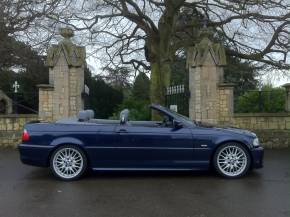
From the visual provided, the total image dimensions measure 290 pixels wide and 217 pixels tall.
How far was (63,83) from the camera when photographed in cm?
1488

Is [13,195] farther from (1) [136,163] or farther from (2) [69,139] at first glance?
(1) [136,163]

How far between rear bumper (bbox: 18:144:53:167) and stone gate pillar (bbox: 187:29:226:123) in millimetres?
6706

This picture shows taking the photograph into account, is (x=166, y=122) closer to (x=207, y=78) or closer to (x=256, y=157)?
(x=256, y=157)

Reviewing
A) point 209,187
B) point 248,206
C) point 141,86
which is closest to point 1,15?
point 141,86

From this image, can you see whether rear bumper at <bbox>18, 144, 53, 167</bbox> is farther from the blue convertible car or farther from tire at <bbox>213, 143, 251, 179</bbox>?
tire at <bbox>213, 143, 251, 179</bbox>

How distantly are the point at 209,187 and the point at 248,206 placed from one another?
4.85ft

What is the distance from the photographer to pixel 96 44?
20.5 m

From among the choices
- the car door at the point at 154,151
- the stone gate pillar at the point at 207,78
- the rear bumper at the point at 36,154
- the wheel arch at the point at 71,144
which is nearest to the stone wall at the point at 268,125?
the stone gate pillar at the point at 207,78

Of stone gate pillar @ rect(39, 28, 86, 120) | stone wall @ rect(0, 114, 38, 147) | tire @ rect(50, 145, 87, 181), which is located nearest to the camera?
tire @ rect(50, 145, 87, 181)

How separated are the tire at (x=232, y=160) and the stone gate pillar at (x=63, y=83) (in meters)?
6.75

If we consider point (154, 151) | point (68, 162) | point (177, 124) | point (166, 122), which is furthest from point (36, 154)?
point (177, 124)

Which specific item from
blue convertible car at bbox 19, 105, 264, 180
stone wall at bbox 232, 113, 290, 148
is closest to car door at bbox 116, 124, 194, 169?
blue convertible car at bbox 19, 105, 264, 180

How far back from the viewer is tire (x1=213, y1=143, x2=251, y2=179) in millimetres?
9211

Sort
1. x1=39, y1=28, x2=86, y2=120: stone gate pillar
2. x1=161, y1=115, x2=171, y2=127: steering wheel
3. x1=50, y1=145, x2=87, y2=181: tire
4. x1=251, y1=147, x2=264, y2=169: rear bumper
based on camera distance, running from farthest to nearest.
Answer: x1=39, y1=28, x2=86, y2=120: stone gate pillar < x1=161, y1=115, x2=171, y2=127: steering wheel < x1=251, y1=147, x2=264, y2=169: rear bumper < x1=50, y1=145, x2=87, y2=181: tire
